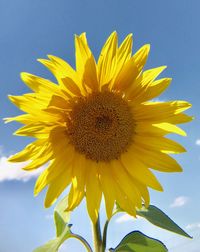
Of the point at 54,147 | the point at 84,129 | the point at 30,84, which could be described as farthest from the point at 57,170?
the point at 30,84

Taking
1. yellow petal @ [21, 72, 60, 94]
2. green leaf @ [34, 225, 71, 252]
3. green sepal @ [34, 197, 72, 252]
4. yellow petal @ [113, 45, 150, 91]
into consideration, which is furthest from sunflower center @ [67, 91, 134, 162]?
green leaf @ [34, 225, 71, 252]

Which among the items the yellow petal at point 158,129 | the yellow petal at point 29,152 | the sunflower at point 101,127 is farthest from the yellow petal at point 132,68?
the yellow petal at point 29,152

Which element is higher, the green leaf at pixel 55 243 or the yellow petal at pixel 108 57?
the yellow petal at pixel 108 57

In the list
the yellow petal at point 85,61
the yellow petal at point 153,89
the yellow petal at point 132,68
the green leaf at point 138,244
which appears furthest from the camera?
the green leaf at point 138,244

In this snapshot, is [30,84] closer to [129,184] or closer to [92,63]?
[92,63]

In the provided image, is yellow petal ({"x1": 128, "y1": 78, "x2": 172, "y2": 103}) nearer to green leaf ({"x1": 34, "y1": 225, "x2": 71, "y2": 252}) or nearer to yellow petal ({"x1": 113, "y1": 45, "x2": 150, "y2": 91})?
yellow petal ({"x1": 113, "y1": 45, "x2": 150, "y2": 91})

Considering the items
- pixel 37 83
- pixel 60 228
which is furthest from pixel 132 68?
pixel 60 228

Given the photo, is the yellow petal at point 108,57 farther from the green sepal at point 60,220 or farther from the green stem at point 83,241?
the green stem at point 83,241
